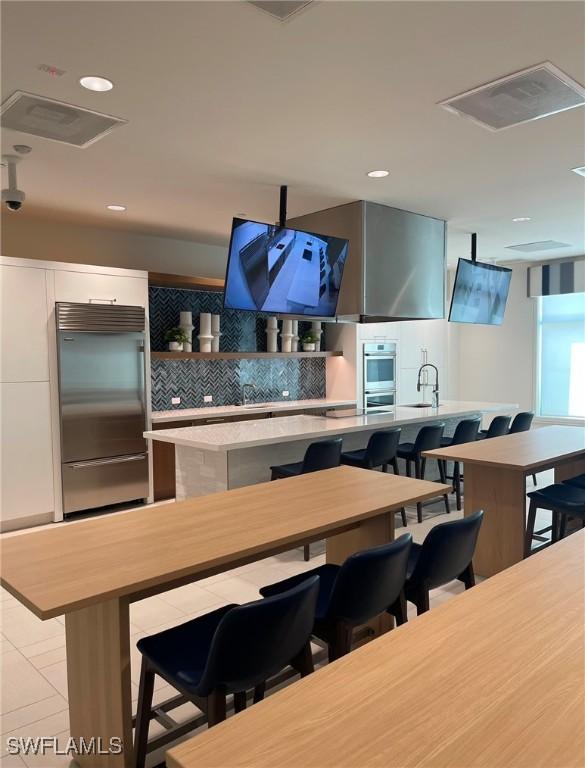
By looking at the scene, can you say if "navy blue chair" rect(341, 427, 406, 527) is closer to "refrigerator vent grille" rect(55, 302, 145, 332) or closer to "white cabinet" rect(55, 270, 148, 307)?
"refrigerator vent grille" rect(55, 302, 145, 332)

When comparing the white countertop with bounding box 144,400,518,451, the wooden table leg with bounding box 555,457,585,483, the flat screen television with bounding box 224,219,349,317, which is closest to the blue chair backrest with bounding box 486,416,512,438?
the white countertop with bounding box 144,400,518,451

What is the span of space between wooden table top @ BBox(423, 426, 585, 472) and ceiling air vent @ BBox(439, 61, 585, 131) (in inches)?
78.5

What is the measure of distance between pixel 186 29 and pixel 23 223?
3.89 m

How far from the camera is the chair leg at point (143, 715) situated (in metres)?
1.97

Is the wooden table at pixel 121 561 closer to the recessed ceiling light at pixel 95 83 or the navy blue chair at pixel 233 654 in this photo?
the navy blue chair at pixel 233 654

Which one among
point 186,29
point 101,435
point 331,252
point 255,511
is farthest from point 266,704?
point 101,435

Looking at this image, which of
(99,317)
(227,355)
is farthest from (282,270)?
(227,355)

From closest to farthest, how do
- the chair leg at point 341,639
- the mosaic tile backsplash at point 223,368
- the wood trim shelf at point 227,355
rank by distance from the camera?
the chair leg at point 341,639 < the wood trim shelf at point 227,355 < the mosaic tile backsplash at point 223,368

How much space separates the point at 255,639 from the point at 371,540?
1.26 m

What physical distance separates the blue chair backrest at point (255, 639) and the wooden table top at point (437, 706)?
1.23 feet

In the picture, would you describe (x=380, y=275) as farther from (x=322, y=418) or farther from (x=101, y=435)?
(x=101, y=435)

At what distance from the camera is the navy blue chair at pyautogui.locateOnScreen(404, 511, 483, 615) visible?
7.93 feet

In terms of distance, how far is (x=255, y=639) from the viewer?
1.72 meters

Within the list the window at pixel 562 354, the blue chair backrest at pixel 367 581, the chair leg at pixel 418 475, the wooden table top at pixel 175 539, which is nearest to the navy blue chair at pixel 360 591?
the blue chair backrest at pixel 367 581
